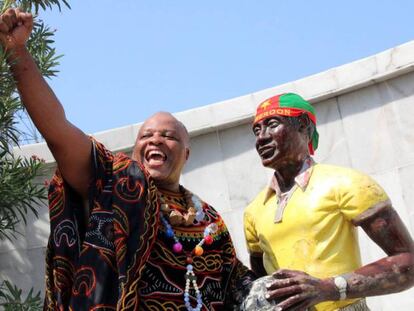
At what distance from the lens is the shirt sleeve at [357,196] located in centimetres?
343

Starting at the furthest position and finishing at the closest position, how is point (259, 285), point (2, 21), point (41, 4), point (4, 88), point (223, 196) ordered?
point (223, 196)
point (41, 4)
point (4, 88)
point (259, 285)
point (2, 21)

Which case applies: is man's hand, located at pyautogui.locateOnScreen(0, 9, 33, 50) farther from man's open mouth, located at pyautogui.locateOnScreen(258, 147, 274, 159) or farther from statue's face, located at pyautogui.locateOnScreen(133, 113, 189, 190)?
man's open mouth, located at pyautogui.locateOnScreen(258, 147, 274, 159)

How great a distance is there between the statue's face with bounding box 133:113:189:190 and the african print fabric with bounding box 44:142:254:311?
0.56 feet

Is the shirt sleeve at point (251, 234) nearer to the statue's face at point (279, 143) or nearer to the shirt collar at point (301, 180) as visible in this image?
the shirt collar at point (301, 180)

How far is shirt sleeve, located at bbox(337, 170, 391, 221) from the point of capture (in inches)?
135

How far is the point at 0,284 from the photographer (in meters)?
6.31

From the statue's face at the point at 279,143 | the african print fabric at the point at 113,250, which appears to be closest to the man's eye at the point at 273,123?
the statue's face at the point at 279,143

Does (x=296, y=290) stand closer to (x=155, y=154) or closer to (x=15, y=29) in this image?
(x=155, y=154)

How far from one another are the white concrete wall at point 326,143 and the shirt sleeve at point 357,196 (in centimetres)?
235

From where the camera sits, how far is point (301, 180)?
3.61m

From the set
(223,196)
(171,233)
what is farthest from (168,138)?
(223,196)

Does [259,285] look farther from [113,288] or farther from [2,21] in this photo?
[2,21]

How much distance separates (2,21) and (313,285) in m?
1.32

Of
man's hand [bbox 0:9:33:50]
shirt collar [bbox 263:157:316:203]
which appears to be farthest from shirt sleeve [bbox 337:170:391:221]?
man's hand [bbox 0:9:33:50]
